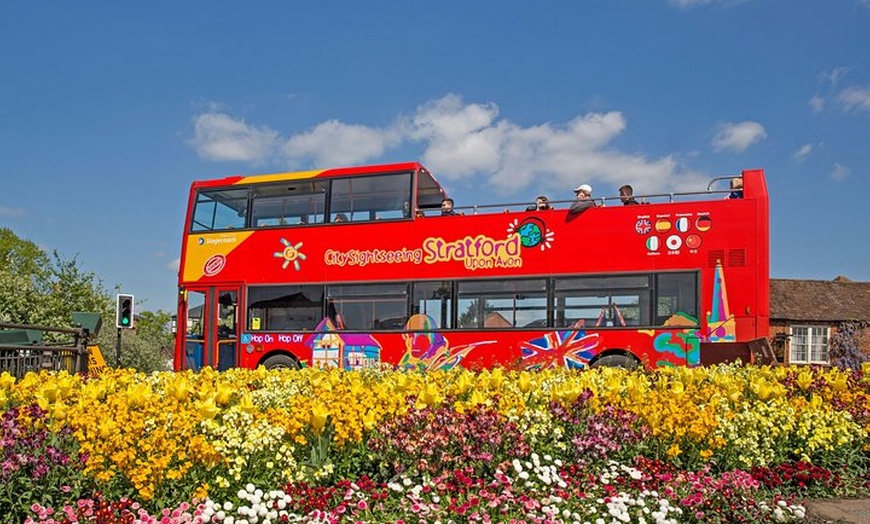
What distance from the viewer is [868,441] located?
244 inches

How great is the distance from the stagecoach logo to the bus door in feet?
1.12

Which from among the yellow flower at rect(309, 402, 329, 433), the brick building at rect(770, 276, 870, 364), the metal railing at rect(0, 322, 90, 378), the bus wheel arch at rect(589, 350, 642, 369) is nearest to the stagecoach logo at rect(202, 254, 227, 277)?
the metal railing at rect(0, 322, 90, 378)

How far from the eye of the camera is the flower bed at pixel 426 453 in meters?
4.27

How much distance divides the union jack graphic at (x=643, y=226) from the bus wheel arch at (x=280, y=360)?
7143mm

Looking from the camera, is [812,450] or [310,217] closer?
[812,450]

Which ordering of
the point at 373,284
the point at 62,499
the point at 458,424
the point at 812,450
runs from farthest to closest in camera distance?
the point at 373,284
the point at 812,450
the point at 458,424
the point at 62,499

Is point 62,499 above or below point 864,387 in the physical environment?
below

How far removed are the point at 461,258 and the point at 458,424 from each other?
890 cm

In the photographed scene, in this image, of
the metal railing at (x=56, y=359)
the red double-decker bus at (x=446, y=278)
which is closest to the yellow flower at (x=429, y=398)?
the red double-decker bus at (x=446, y=278)

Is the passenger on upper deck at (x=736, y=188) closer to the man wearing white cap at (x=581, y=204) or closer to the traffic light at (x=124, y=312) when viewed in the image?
the man wearing white cap at (x=581, y=204)

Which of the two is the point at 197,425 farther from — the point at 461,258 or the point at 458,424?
the point at 461,258

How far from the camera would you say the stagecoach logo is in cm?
1538

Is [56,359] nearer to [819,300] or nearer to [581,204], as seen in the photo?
[581,204]

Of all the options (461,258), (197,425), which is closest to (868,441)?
(197,425)
